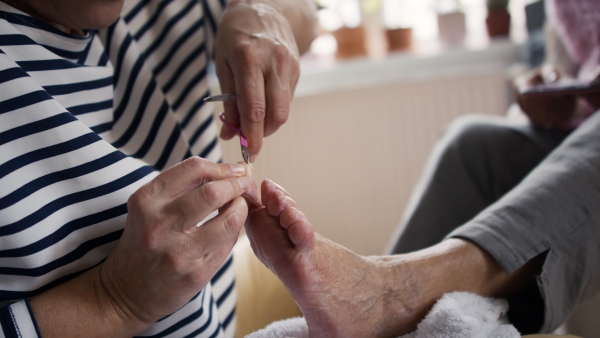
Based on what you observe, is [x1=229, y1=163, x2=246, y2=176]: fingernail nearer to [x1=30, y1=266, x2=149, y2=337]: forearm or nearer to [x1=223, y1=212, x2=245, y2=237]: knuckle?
[x1=223, y1=212, x2=245, y2=237]: knuckle

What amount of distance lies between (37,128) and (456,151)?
77 cm

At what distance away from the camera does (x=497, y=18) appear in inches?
82.5

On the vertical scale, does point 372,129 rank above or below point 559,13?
below

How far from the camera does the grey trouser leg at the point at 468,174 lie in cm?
101

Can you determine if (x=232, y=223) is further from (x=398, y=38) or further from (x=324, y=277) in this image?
(x=398, y=38)

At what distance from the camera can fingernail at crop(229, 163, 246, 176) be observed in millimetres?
571

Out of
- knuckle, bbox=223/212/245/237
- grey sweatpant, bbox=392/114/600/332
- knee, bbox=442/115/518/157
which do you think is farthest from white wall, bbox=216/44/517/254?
knuckle, bbox=223/212/245/237

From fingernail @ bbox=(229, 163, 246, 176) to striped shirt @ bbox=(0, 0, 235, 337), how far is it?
4.5 inches

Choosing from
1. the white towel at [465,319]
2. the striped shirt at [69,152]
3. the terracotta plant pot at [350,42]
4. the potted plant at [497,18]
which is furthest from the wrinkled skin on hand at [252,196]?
the potted plant at [497,18]

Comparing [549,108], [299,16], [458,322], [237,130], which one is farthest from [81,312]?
[549,108]

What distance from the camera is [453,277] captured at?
2.35ft

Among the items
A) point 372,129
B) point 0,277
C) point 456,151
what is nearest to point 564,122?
point 456,151

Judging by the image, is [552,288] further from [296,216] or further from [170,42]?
[170,42]

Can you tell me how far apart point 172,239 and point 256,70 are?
0.26m
